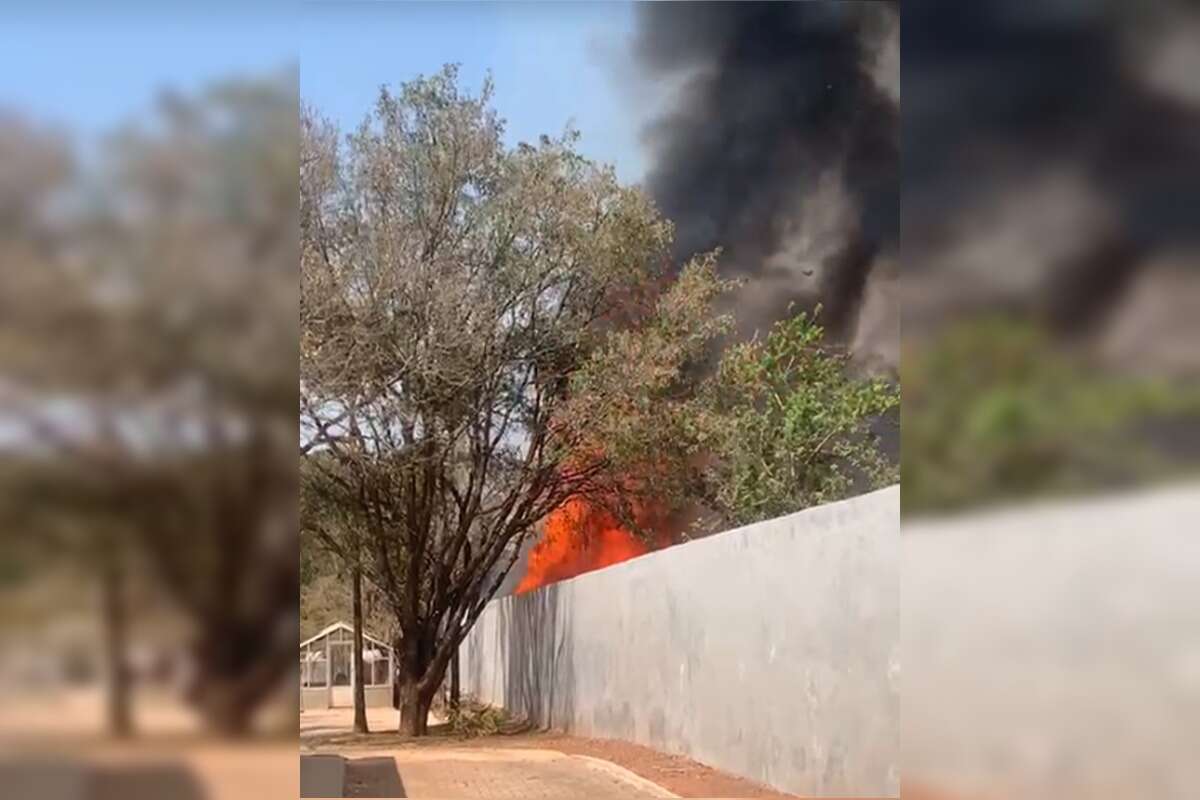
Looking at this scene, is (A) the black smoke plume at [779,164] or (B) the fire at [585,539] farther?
(B) the fire at [585,539]

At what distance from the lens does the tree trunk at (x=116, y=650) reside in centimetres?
205

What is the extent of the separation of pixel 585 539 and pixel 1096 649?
1096 centimetres

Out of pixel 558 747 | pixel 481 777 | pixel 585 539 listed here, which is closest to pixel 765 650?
pixel 481 777

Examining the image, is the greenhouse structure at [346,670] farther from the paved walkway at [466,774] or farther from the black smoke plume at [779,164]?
the black smoke plume at [779,164]

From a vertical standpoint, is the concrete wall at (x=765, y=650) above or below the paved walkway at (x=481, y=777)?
above

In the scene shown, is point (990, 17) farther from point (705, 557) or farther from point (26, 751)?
point (705, 557)

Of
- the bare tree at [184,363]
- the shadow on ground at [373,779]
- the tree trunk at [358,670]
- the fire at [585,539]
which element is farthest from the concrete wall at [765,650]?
the tree trunk at [358,670]

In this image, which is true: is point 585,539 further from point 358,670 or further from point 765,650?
point 765,650

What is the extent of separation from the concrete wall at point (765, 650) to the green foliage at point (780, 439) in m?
2.17

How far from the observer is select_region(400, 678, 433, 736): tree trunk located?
12.1 metres

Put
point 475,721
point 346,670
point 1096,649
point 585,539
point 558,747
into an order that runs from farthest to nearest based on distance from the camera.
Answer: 1. point 346,670
2. point 585,539
3. point 475,721
4. point 558,747
5. point 1096,649

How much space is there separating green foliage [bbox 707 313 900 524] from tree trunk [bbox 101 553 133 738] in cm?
947

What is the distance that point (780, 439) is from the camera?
38.4 ft

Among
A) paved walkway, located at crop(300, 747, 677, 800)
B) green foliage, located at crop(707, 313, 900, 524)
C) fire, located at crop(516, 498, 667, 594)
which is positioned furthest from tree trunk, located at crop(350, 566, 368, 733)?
green foliage, located at crop(707, 313, 900, 524)
